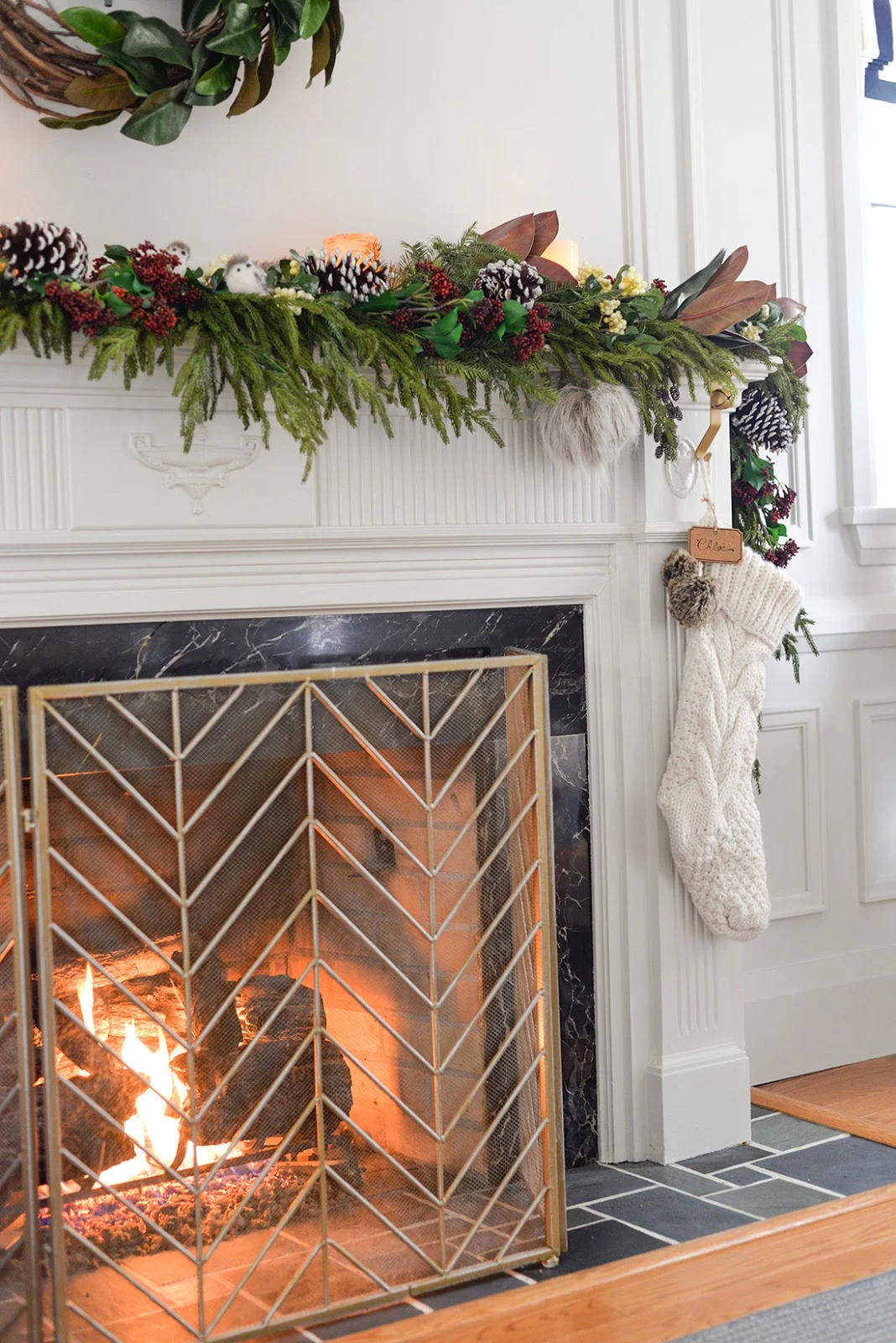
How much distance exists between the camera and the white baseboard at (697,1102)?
2596mm

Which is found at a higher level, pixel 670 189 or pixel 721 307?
pixel 670 189

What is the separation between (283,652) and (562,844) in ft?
2.24

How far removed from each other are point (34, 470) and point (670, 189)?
1.51m

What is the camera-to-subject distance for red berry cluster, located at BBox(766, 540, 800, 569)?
2.91 m

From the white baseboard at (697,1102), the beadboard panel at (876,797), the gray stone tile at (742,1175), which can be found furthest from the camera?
the beadboard panel at (876,797)

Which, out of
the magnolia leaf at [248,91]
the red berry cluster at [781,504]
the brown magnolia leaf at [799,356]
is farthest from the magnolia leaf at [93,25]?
the red berry cluster at [781,504]

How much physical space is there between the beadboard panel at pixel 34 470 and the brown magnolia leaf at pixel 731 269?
1.18 metres

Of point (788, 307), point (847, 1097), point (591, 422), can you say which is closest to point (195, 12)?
point (591, 422)

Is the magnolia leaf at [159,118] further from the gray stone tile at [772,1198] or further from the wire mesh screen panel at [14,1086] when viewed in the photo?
the gray stone tile at [772,1198]

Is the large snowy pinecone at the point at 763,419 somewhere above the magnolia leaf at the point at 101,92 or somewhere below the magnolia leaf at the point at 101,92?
below

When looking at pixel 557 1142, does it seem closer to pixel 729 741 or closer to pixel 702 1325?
pixel 702 1325

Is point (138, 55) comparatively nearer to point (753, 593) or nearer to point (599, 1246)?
point (753, 593)

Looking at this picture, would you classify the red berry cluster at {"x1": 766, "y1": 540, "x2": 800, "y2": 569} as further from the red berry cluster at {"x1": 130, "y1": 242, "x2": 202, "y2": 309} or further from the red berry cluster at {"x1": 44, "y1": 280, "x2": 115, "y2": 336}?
the red berry cluster at {"x1": 44, "y1": 280, "x2": 115, "y2": 336}

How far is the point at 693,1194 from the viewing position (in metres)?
2.44
